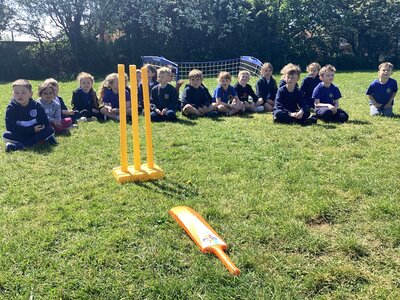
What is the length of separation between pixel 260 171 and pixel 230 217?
134cm

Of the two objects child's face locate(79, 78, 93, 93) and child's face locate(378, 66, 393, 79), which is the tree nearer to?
child's face locate(79, 78, 93, 93)

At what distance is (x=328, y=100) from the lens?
8227mm

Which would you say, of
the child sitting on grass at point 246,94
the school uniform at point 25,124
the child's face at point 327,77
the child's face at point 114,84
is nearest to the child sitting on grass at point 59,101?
the child's face at point 114,84

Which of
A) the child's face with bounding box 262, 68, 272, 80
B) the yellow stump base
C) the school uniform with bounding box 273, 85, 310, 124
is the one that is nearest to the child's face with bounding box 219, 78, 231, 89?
the child's face with bounding box 262, 68, 272, 80

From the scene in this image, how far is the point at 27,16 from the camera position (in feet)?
68.7

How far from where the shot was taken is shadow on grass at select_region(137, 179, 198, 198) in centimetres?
436

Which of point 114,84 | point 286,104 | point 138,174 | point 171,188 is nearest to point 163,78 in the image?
point 114,84

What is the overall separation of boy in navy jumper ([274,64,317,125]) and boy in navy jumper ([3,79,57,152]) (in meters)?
4.05

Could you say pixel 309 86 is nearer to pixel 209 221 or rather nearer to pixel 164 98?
pixel 164 98

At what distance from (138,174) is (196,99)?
426cm

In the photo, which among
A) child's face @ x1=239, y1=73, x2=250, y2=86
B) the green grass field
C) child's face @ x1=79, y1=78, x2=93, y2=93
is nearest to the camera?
the green grass field

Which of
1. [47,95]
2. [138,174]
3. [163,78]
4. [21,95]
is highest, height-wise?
[163,78]

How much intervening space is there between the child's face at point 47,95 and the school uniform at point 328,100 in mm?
4921

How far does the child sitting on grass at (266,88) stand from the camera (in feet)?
30.7
